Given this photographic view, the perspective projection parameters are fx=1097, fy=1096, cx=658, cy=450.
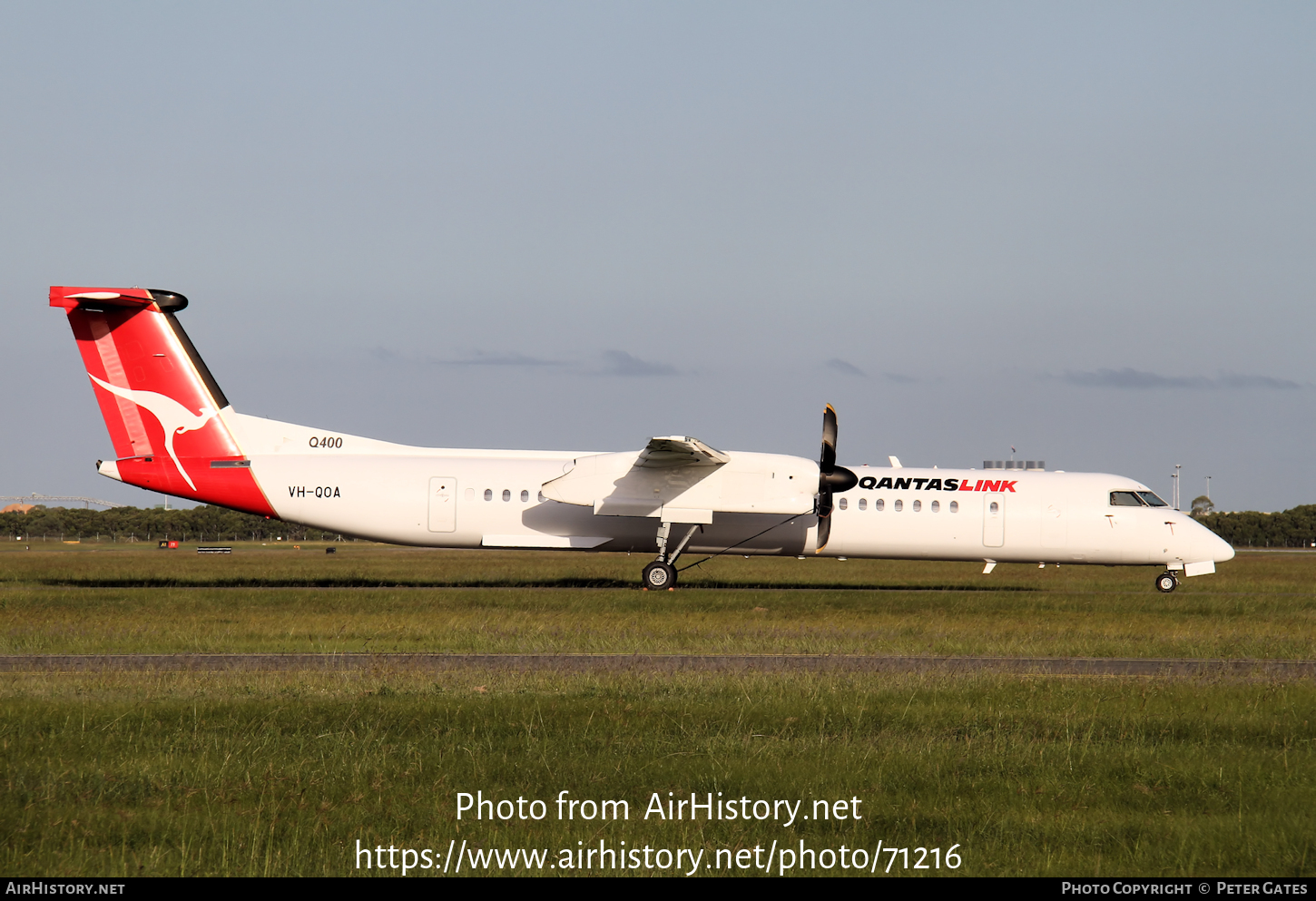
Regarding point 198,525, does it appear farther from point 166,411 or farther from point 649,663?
point 649,663

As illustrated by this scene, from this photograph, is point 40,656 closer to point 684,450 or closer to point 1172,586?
point 684,450

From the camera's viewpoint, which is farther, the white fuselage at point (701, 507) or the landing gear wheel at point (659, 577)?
the landing gear wheel at point (659, 577)

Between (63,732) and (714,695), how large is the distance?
681 centimetres

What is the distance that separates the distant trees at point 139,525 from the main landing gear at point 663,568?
8997 cm

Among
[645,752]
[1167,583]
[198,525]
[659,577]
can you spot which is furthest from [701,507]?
[198,525]

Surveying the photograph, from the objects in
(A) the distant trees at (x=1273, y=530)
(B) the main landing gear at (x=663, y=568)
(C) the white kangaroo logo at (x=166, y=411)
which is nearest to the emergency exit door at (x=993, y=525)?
(B) the main landing gear at (x=663, y=568)

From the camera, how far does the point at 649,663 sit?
51.3 feet

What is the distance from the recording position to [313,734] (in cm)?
1062

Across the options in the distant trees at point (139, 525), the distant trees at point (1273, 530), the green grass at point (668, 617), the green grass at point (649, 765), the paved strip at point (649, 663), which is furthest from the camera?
the distant trees at point (139, 525)

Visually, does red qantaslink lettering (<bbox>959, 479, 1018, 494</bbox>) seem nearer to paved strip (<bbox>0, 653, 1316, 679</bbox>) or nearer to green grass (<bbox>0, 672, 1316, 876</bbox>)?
paved strip (<bbox>0, 653, 1316, 679</bbox>)

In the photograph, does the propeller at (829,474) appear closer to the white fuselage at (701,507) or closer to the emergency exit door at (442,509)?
the white fuselage at (701,507)

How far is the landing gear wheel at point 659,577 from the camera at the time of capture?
2898cm

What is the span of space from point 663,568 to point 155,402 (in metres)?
Result: 14.0

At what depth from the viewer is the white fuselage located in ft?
93.9
